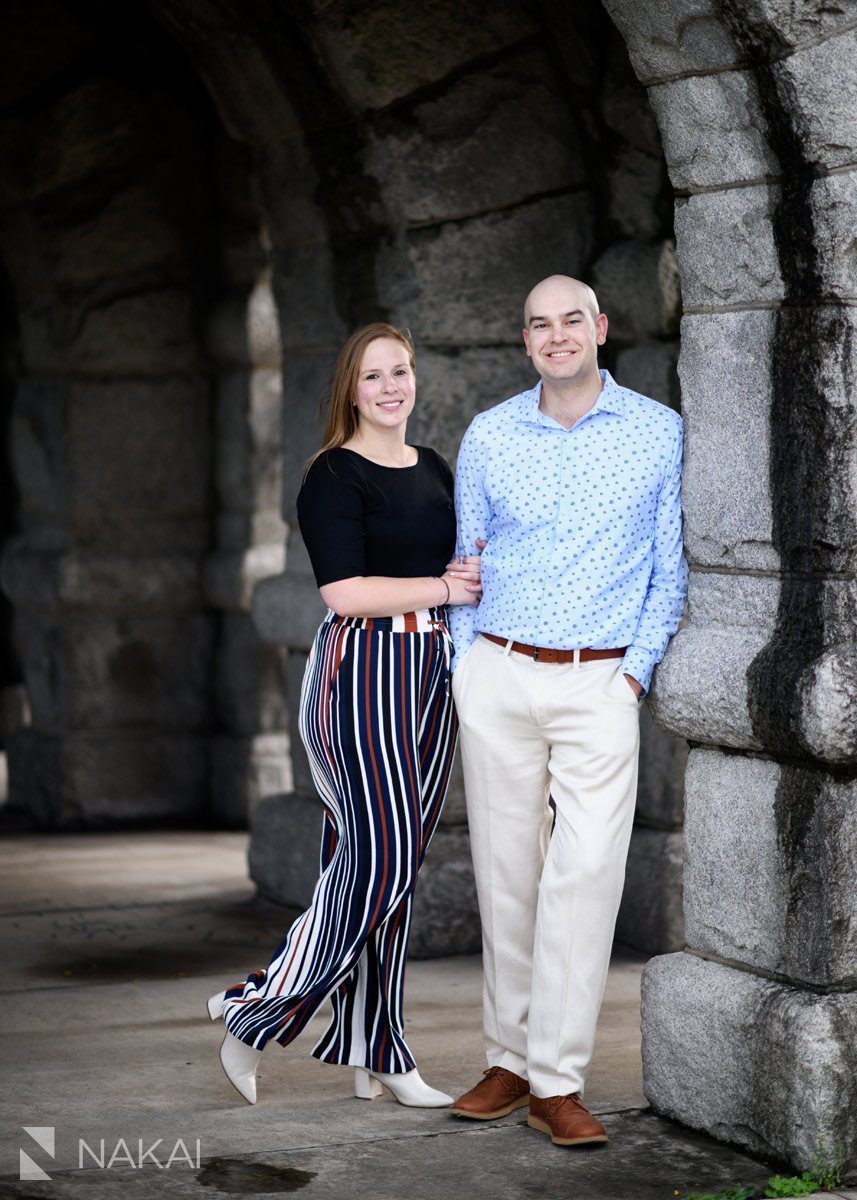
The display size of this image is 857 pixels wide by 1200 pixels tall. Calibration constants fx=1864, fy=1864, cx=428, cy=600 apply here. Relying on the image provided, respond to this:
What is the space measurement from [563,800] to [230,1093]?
1053mm

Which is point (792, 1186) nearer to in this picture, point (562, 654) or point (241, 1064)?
point (562, 654)

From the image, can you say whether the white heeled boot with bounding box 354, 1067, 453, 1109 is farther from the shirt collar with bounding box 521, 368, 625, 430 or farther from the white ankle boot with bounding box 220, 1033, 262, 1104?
the shirt collar with bounding box 521, 368, 625, 430

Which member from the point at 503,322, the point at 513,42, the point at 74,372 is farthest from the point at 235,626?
the point at 513,42

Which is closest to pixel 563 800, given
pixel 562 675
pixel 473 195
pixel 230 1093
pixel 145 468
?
pixel 562 675

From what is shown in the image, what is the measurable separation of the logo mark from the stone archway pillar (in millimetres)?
1267

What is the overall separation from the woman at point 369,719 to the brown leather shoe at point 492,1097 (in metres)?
0.12

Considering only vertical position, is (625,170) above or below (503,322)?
above

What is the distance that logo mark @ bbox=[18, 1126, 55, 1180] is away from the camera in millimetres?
3486

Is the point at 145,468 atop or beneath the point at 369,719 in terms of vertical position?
atop

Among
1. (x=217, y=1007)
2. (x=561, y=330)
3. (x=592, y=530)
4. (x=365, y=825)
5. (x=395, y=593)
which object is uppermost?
(x=561, y=330)

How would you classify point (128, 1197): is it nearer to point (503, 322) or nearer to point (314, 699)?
point (314, 699)

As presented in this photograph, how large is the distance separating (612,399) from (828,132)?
70cm

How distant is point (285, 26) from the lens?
5.34m

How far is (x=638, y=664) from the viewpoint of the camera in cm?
372
